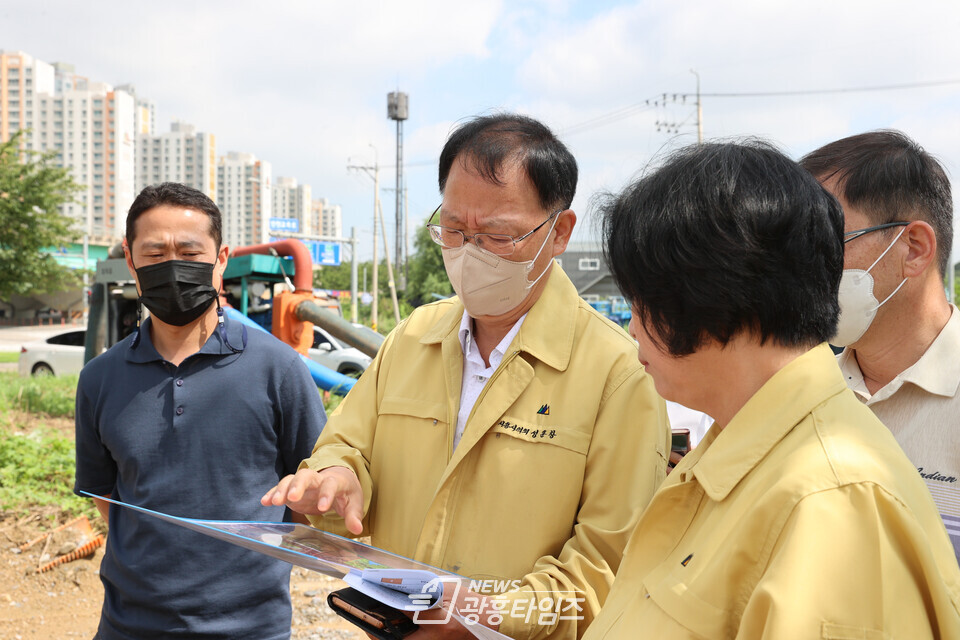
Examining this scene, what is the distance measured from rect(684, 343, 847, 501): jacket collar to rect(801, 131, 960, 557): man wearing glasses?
749 mm

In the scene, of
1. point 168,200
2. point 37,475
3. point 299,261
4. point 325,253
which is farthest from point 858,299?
point 325,253

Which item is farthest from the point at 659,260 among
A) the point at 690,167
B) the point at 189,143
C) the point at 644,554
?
the point at 189,143

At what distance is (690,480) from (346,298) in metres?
53.6

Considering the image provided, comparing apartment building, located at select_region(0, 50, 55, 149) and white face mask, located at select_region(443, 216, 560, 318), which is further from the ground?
apartment building, located at select_region(0, 50, 55, 149)

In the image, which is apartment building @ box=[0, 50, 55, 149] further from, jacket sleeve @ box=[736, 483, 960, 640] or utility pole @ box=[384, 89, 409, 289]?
jacket sleeve @ box=[736, 483, 960, 640]

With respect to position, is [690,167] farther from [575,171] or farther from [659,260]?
[575,171]

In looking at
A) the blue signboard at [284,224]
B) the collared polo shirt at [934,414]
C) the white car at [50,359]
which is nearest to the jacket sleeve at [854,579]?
the collared polo shirt at [934,414]

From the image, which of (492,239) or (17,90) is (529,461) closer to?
(492,239)

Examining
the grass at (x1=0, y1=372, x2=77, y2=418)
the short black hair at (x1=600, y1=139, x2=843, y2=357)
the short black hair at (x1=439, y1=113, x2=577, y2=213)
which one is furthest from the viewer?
the grass at (x1=0, y1=372, x2=77, y2=418)

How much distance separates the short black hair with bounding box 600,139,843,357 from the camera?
41.8 inches

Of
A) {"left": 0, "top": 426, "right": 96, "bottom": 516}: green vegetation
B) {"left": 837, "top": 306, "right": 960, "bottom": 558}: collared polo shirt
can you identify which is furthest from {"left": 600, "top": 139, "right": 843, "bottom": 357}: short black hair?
{"left": 0, "top": 426, "right": 96, "bottom": 516}: green vegetation

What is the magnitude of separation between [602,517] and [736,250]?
79 cm

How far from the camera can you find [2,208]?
14.4 m

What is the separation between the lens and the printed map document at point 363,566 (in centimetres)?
129
